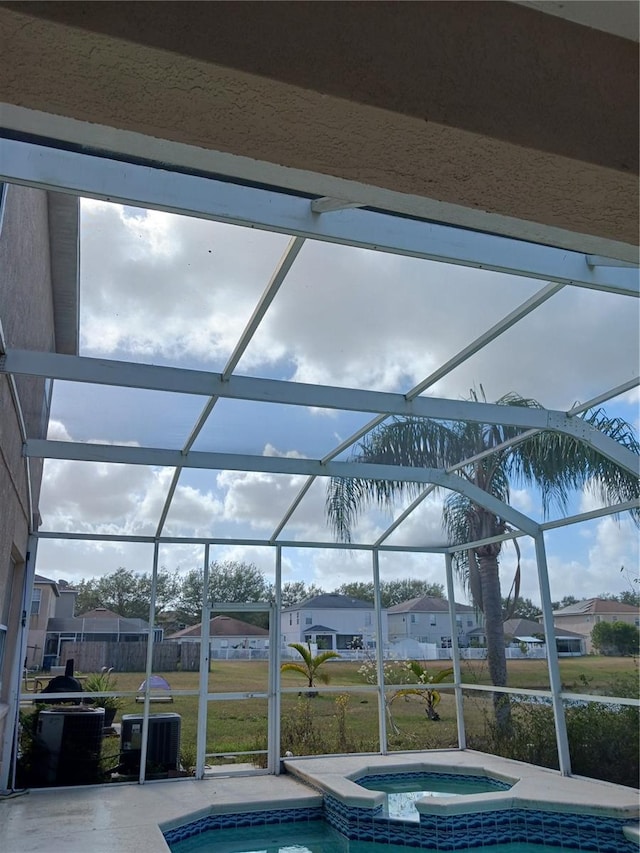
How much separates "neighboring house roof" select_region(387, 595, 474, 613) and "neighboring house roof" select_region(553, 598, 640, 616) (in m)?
2.25

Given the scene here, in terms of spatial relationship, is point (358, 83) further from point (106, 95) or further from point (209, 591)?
point (209, 591)

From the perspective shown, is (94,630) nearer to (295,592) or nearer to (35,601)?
(35,601)

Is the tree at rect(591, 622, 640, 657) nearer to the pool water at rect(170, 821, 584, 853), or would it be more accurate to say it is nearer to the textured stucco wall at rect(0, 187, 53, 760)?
the pool water at rect(170, 821, 584, 853)

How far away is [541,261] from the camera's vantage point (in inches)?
160

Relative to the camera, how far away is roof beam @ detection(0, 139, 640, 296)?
324 cm

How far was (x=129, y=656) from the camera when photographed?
8.33m

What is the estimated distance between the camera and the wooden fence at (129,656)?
8117mm

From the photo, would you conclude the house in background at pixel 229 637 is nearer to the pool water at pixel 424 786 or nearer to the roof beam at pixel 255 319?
the pool water at pixel 424 786

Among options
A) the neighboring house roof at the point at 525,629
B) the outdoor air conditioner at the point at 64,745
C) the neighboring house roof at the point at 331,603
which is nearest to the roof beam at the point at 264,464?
the neighboring house roof at the point at 525,629

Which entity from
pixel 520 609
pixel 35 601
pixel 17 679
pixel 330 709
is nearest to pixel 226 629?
pixel 330 709

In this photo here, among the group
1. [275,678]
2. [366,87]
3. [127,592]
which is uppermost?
[366,87]

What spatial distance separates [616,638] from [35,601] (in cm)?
672

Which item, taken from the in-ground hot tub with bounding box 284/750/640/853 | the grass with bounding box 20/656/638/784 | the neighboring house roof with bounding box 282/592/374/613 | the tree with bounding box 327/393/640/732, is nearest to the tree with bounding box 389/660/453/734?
the grass with bounding box 20/656/638/784

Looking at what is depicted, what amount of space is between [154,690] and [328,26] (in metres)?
8.48
